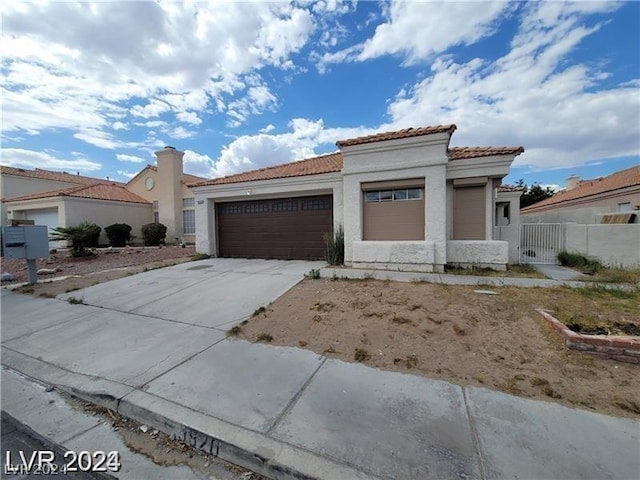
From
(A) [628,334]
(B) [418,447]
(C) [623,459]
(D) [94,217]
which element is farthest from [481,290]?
(D) [94,217]

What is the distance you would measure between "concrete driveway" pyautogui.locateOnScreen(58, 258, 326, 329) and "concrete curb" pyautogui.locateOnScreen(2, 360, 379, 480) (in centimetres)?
191

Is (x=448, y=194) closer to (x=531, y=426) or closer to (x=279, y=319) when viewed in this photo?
(x=279, y=319)

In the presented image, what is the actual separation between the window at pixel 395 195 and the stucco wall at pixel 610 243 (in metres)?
6.89

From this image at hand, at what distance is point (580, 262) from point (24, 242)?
58.7ft

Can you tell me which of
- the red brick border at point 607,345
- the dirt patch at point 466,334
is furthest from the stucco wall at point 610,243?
the red brick border at point 607,345

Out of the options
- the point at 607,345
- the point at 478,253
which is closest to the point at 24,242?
the point at 607,345

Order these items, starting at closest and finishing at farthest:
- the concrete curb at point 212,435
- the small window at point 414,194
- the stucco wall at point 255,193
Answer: the concrete curb at point 212,435 < the small window at point 414,194 < the stucco wall at point 255,193

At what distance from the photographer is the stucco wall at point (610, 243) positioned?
9234mm

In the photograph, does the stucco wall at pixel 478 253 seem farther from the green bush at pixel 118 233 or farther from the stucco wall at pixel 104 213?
the stucco wall at pixel 104 213

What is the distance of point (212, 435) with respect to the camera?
252cm

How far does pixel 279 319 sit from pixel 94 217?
19477 millimetres

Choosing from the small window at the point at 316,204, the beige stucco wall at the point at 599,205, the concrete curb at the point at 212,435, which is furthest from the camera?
the beige stucco wall at the point at 599,205

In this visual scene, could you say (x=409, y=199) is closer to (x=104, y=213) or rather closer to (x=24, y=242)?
(x=24, y=242)

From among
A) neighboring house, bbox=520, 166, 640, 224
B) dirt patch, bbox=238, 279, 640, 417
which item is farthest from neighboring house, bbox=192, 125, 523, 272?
neighboring house, bbox=520, 166, 640, 224
